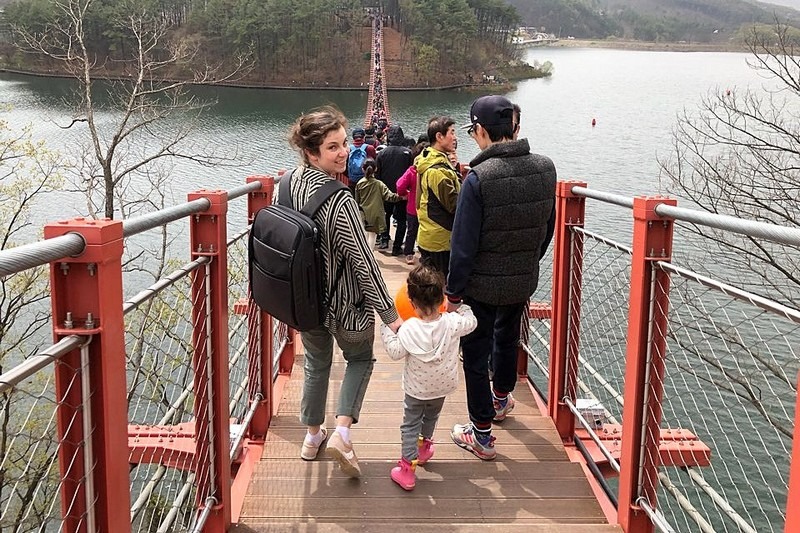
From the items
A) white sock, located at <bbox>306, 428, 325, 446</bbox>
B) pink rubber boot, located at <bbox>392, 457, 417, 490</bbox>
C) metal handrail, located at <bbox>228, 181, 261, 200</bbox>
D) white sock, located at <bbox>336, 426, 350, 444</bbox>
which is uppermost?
metal handrail, located at <bbox>228, 181, 261, 200</bbox>

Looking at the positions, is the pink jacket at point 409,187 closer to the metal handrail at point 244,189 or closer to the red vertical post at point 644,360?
the metal handrail at point 244,189

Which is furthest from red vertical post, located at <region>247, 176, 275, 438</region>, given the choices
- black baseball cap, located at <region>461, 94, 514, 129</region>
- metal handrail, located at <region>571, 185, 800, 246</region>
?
metal handrail, located at <region>571, 185, 800, 246</region>

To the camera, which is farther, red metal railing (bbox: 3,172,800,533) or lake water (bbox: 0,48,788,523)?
lake water (bbox: 0,48,788,523)

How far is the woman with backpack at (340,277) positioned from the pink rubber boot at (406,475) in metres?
0.17

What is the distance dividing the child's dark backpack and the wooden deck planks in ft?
15.0

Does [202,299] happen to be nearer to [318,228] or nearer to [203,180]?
[318,228]

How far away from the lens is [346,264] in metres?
2.66

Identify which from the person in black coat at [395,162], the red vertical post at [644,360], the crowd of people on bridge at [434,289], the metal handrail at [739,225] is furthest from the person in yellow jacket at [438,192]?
the person in black coat at [395,162]

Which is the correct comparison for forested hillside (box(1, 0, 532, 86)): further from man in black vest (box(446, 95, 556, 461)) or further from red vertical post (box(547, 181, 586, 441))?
man in black vest (box(446, 95, 556, 461))

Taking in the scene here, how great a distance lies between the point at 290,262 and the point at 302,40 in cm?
7211

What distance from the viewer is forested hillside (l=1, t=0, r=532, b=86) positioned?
219 ft

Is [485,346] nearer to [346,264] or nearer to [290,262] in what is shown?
[346,264]

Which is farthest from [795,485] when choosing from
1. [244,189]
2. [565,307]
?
[244,189]

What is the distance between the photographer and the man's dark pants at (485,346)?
10.3 feet
